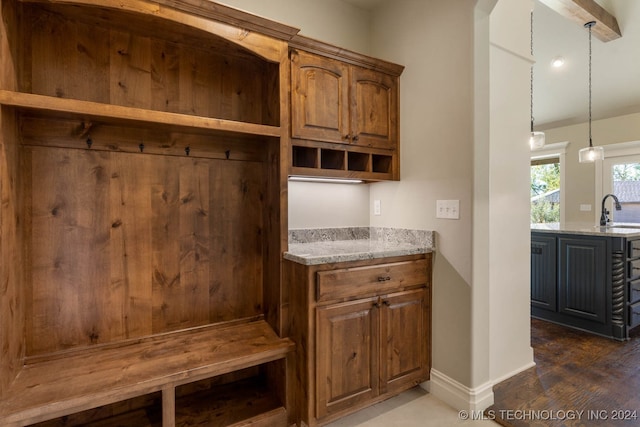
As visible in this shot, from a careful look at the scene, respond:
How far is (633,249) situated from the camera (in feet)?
9.99

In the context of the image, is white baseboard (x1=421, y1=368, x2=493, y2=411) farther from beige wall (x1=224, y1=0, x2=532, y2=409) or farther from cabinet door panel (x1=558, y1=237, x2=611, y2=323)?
cabinet door panel (x1=558, y1=237, x2=611, y2=323)

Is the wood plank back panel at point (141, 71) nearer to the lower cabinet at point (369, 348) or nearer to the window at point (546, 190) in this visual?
the lower cabinet at point (369, 348)

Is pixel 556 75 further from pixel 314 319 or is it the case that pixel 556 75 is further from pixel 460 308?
pixel 314 319

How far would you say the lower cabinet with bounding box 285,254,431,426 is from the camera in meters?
1.79

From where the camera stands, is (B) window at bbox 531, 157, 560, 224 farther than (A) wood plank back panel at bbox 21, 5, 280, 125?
Yes

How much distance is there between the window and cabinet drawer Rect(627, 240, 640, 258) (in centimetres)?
356

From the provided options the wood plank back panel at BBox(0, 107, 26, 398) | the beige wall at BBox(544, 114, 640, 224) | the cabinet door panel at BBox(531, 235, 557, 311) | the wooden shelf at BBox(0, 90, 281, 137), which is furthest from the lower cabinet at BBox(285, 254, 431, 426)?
the beige wall at BBox(544, 114, 640, 224)

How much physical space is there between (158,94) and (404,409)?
245cm

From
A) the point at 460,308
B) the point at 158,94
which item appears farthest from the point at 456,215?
the point at 158,94

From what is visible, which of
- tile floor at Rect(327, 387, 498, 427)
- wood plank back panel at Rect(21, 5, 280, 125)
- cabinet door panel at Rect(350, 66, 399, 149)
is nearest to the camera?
wood plank back panel at Rect(21, 5, 280, 125)

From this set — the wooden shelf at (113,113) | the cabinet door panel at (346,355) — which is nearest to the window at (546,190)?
the cabinet door panel at (346,355)

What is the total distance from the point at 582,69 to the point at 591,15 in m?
1.56

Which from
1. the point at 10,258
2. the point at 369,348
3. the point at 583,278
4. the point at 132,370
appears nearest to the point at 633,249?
the point at 583,278

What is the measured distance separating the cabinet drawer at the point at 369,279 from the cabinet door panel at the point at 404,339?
0.08 meters
